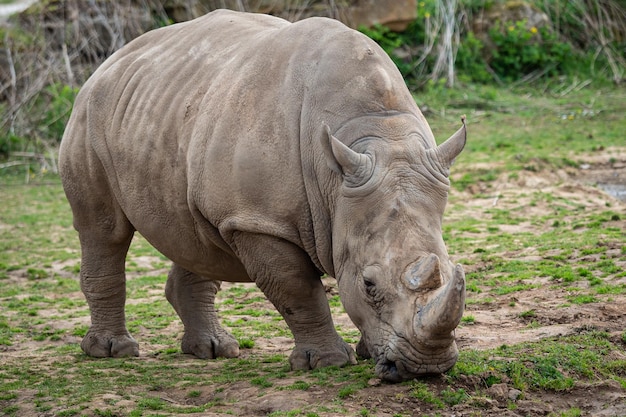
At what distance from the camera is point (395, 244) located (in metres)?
4.69

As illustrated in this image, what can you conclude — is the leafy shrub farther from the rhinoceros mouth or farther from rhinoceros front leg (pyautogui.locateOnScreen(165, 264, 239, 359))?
the rhinoceros mouth

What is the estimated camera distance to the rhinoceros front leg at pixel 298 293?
5320 mm

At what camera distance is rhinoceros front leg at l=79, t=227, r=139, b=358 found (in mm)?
6730

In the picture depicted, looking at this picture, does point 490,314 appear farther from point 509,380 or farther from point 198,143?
point 198,143

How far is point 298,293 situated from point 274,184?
576 mm

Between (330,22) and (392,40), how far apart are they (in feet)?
34.1

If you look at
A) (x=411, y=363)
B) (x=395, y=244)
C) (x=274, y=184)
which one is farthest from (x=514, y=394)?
(x=274, y=184)

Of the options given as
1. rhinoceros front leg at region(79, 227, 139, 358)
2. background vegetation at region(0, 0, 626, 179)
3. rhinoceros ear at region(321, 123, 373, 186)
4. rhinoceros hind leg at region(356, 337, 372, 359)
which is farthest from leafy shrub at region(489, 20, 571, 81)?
rhinoceros ear at region(321, 123, 373, 186)

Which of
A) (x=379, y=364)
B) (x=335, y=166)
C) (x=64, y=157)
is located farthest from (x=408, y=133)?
(x=64, y=157)

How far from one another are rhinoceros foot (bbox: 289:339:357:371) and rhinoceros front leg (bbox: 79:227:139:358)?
1.61 metres

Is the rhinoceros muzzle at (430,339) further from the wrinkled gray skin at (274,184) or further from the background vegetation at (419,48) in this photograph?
the background vegetation at (419,48)

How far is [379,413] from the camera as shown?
15.1ft

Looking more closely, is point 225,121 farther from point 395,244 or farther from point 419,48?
point 419,48

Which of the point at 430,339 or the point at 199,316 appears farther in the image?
the point at 199,316
